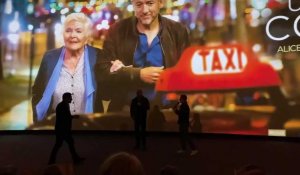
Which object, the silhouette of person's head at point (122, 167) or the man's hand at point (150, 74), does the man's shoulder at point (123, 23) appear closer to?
the man's hand at point (150, 74)

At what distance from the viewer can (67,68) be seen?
42.1 ft

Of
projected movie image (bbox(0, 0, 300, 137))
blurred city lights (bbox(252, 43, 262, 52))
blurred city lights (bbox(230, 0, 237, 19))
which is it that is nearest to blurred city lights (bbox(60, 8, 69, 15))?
projected movie image (bbox(0, 0, 300, 137))

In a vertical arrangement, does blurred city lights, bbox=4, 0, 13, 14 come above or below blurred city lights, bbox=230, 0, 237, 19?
above

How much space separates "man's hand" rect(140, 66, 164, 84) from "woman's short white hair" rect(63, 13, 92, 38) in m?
1.94

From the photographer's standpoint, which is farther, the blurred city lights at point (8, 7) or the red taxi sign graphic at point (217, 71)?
the blurred city lights at point (8, 7)

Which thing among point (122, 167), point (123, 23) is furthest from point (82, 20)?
point (122, 167)

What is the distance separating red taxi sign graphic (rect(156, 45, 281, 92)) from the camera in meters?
11.2

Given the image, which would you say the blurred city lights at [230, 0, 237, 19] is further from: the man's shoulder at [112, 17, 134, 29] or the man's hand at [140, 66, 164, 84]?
the man's shoulder at [112, 17, 134, 29]

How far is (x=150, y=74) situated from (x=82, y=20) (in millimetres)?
2516

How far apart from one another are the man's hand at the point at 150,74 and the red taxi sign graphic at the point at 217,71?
118mm

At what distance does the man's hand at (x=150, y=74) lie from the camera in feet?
39.2

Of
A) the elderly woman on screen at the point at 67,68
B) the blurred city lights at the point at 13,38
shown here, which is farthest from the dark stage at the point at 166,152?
the blurred city lights at the point at 13,38

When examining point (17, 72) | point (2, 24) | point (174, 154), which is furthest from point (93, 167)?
point (2, 24)

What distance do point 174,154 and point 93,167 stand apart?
2.00m
